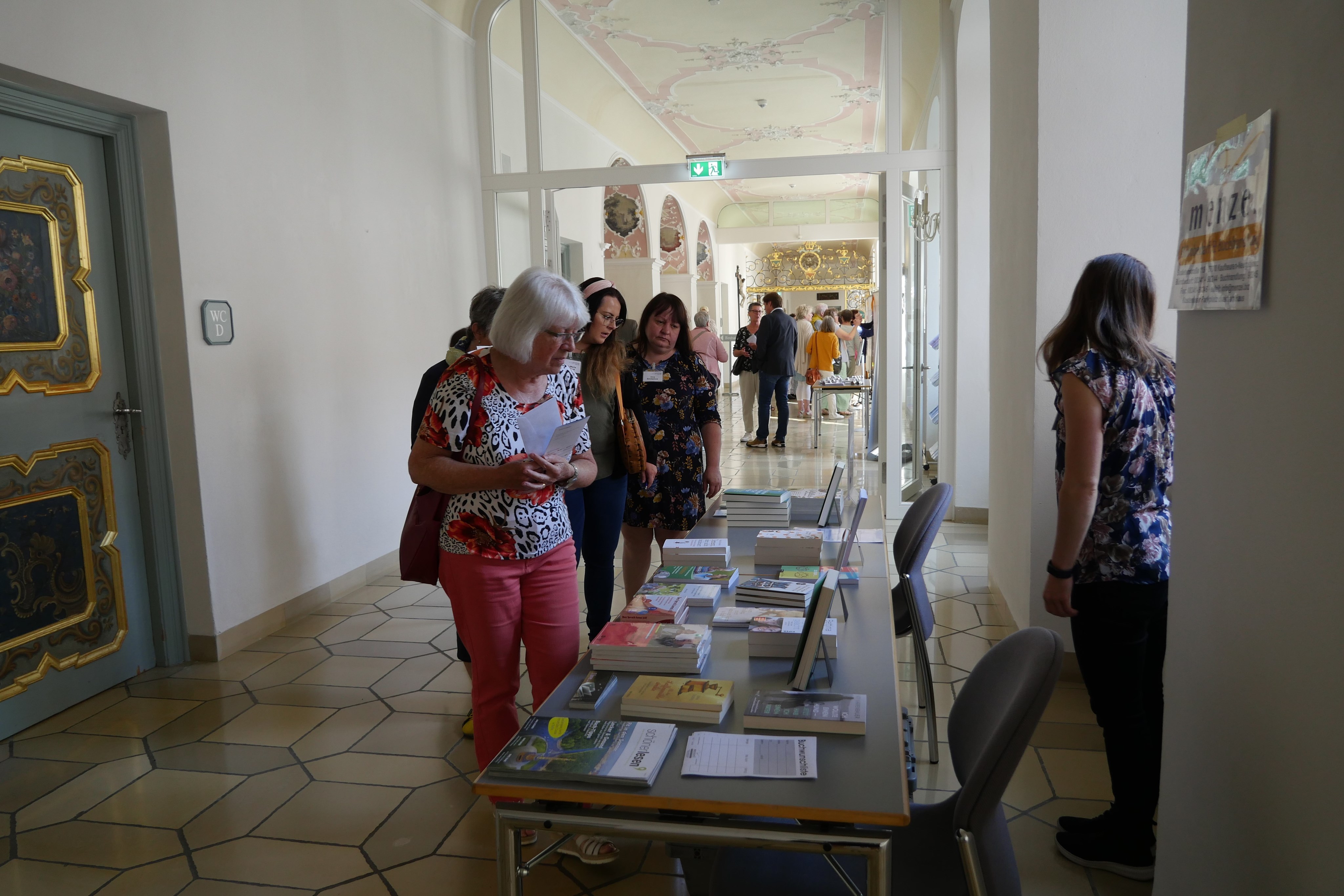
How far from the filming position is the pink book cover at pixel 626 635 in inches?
78.6

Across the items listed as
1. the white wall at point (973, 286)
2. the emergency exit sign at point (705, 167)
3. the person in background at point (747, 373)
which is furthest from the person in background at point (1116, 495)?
the person in background at point (747, 373)

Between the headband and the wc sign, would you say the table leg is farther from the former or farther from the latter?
the wc sign

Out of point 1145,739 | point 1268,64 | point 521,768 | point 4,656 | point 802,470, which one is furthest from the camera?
point 802,470

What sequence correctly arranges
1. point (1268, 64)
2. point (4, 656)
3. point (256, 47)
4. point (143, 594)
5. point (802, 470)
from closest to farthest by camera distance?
point (1268, 64) → point (4, 656) → point (143, 594) → point (256, 47) → point (802, 470)

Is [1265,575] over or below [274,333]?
below

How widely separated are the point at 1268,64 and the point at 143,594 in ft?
→ 14.8

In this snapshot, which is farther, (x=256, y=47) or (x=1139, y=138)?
(x=256, y=47)

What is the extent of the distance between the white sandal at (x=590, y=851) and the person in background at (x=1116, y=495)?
4.49 ft

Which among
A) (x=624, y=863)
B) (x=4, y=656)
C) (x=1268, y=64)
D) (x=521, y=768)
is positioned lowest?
(x=624, y=863)

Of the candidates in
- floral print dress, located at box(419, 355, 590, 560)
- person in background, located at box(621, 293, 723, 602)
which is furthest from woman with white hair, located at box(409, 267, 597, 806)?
person in background, located at box(621, 293, 723, 602)

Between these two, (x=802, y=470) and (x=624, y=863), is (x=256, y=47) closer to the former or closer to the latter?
(x=624, y=863)

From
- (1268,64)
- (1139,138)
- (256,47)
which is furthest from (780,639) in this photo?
(256,47)

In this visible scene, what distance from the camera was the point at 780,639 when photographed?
1995mm

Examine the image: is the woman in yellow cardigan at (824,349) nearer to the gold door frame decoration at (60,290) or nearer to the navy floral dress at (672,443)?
the navy floral dress at (672,443)
